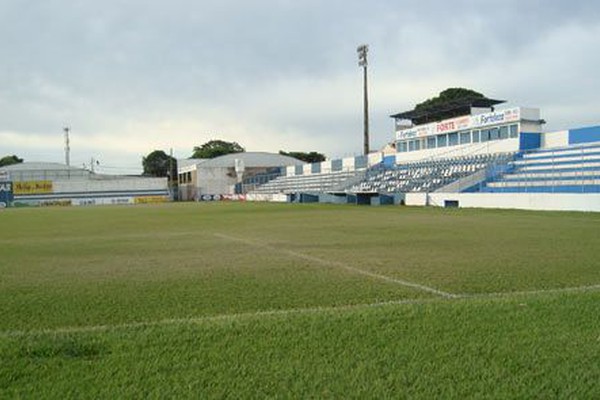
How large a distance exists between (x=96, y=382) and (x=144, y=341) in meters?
0.95

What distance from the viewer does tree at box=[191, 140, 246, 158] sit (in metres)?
124

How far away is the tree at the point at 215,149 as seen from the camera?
124 meters

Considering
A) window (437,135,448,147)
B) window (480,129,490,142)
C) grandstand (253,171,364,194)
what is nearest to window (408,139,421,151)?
window (437,135,448,147)

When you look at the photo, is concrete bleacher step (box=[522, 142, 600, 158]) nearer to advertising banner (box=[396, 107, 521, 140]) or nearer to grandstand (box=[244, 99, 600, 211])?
grandstand (box=[244, 99, 600, 211])

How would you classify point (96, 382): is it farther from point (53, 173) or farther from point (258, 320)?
point (53, 173)

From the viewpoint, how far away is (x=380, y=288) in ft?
26.3

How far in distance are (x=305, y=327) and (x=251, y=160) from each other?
87.3 meters

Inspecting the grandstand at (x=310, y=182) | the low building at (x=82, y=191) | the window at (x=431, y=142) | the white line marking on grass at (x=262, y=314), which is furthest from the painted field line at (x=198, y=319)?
the low building at (x=82, y=191)

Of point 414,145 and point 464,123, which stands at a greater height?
point 464,123

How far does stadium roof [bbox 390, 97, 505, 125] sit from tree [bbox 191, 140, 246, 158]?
64592 millimetres

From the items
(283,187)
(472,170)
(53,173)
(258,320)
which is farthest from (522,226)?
(53,173)

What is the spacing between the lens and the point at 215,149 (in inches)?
4931

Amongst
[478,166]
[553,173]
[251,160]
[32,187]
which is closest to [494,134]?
[478,166]

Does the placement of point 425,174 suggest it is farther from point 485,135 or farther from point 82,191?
point 82,191
